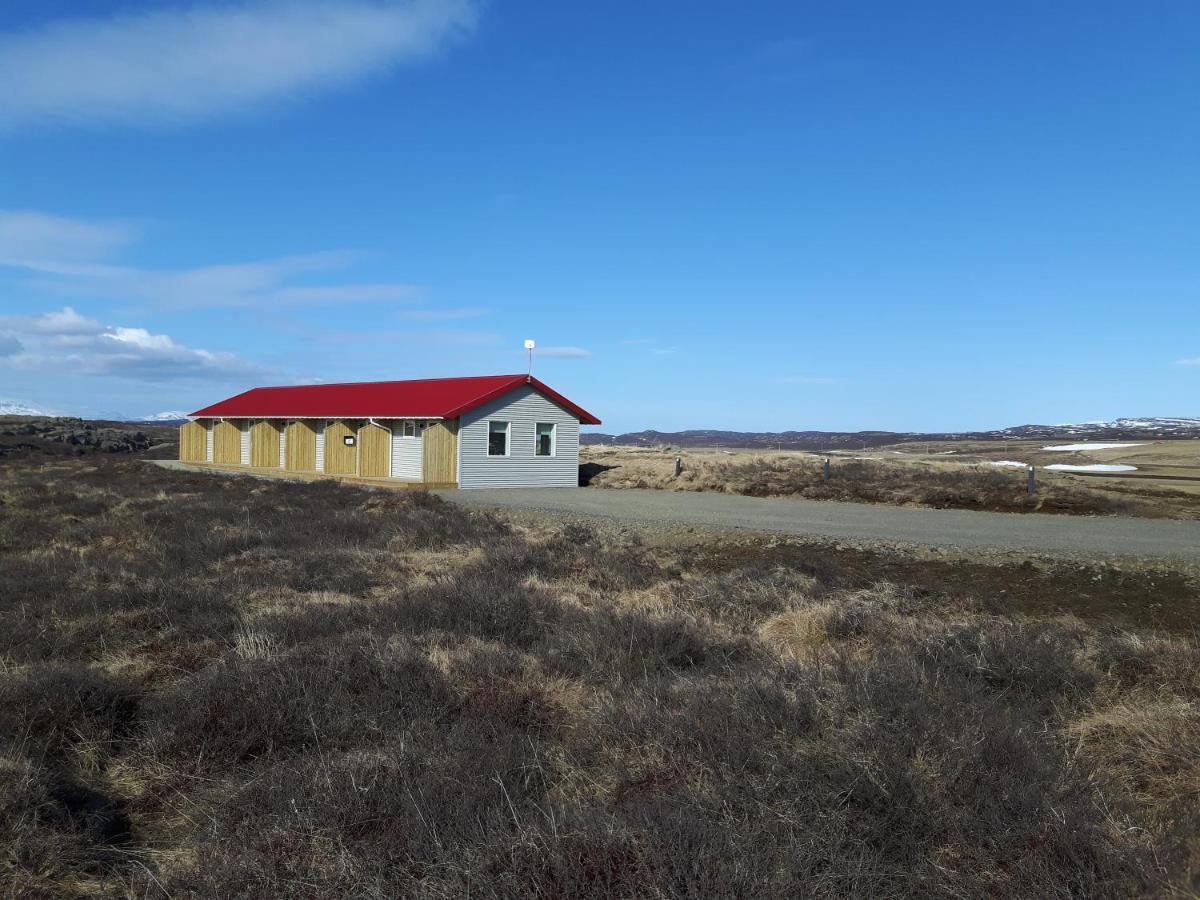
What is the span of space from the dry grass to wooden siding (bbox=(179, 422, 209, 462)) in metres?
18.4

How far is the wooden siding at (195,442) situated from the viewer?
39719mm

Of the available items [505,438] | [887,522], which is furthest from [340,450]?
[887,522]

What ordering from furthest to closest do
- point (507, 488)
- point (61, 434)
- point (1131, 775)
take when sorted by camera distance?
point (61, 434) < point (507, 488) < point (1131, 775)

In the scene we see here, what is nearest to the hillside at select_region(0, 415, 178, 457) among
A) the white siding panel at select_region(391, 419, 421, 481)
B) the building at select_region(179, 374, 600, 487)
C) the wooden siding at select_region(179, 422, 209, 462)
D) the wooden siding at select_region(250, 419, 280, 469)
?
the wooden siding at select_region(179, 422, 209, 462)

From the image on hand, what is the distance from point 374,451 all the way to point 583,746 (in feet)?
82.9

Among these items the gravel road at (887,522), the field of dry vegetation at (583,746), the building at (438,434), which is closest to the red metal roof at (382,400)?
the building at (438,434)

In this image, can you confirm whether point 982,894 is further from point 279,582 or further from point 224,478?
point 224,478

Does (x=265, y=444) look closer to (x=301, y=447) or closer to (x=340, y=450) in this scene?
(x=301, y=447)

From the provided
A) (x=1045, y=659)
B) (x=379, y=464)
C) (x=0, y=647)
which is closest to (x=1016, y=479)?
(x=379, y=464)

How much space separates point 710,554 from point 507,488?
50.1 ft

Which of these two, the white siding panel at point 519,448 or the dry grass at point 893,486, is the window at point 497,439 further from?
the dry grass at point 893,486

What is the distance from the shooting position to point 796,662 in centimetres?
574

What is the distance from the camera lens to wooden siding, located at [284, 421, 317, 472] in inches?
1252

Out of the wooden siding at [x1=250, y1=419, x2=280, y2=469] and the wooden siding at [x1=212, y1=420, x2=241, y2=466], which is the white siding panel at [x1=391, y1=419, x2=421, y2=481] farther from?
the wooden siding at [x1=212, y1=420, x2=241, y2=466]
